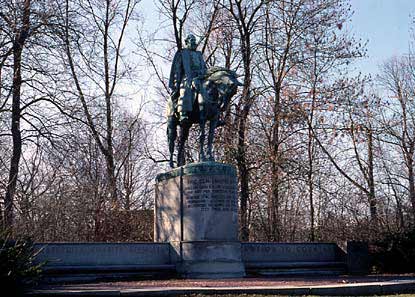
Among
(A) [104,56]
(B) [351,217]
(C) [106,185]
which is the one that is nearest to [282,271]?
(B) [351,217]

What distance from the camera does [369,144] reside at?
31625 mm

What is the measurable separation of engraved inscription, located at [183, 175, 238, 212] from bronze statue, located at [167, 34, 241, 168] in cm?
122

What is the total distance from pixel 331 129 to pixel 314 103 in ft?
4.92

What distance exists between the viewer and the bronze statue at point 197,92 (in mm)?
16344

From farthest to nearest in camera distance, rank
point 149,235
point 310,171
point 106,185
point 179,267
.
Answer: point 106,185, point 310,171, point 149,235, point 179,267

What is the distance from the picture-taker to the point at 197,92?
17.0 m

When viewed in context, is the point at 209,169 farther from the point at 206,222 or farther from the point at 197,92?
the point at 197,92

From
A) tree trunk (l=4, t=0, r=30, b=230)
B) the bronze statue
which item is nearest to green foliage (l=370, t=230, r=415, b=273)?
the bronze statue

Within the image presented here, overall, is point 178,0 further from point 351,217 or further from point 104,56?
point 351,217

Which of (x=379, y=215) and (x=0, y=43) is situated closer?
(x=0, y=43)

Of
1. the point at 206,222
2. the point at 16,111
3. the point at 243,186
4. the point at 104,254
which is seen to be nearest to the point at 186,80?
the point at 206,222

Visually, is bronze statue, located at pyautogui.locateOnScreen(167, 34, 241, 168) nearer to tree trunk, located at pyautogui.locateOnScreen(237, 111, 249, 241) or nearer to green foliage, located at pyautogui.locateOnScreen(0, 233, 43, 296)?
green foliage, located at pyautogui.locateOnScreen(0, 233, 43, 296)

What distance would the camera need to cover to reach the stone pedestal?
15.7 m

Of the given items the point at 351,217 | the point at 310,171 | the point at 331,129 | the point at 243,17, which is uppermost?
the point at 243,17
